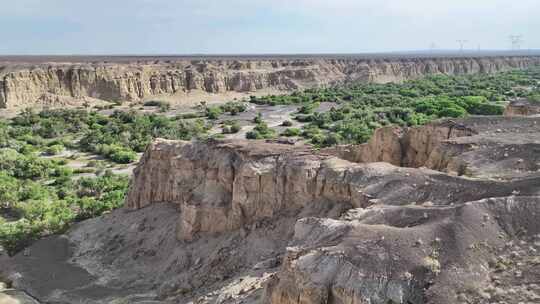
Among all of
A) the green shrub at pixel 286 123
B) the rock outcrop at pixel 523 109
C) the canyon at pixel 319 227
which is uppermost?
the rock outcrop at pixel 523 109

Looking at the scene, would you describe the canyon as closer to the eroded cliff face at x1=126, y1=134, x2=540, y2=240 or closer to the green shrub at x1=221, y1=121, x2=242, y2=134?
the eroded cliff face at x1=126, y1=134, x2=540, y2=240

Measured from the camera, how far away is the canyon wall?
296ft

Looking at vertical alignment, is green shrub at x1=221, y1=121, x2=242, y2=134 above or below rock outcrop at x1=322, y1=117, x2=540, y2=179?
below

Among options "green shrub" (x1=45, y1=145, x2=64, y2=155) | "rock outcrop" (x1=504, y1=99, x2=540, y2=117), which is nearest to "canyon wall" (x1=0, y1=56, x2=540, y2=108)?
"green shrub" (x1=45, y1=145, x2=64, y2=155)

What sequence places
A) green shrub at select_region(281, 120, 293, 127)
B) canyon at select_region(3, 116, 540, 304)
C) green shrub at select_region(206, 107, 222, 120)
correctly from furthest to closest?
green shrub at select_region(206, 107, 222, 120), green shrub at select_region(281, 120, 293, 127), canyon at select_region(3, 116, 540, 304)

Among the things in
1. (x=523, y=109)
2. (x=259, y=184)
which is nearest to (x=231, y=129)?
(x=523, y=109)

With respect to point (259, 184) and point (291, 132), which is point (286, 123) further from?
point (259, 184)

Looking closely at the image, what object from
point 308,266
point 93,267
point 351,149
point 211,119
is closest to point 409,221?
point 308,266

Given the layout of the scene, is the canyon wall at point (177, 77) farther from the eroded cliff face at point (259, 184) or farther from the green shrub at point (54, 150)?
the eroded cliff face at point (259, 184)

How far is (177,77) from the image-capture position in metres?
106

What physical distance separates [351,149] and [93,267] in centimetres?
1347

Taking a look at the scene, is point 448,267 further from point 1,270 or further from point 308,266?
point 1,270

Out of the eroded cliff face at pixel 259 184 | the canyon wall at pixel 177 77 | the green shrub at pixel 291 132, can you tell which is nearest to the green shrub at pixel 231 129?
the green shrub at pixel 291 132

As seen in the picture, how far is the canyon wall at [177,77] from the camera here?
9031 cm
